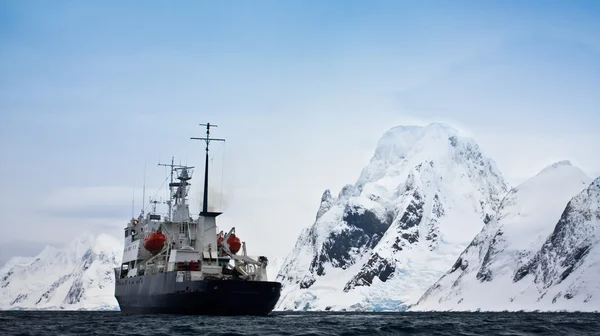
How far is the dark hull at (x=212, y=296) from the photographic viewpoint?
11419 cm

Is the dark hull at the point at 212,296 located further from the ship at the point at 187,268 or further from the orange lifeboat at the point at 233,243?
the orange lifeboat at the point at 233,243

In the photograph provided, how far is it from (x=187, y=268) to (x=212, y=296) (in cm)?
909

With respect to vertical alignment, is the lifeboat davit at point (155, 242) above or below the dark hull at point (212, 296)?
above

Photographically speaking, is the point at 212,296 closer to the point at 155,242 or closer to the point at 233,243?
the point at 233,243

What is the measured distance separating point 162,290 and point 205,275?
8.92 metres

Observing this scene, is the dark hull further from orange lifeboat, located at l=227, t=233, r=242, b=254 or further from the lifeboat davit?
orange lifeboat, located at l=227, t=233, r=242, b=254

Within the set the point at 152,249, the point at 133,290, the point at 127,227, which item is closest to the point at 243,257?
the point at 152,249

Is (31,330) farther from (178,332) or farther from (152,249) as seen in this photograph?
(152,249)

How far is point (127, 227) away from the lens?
511 feet

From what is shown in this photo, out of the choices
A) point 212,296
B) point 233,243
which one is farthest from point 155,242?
point 212,296

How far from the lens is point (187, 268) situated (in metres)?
121

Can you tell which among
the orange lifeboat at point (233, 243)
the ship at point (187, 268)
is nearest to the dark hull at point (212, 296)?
the ship at point (187, 268)

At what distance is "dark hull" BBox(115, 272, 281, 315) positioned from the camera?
114188 mm

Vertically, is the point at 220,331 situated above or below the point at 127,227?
below
